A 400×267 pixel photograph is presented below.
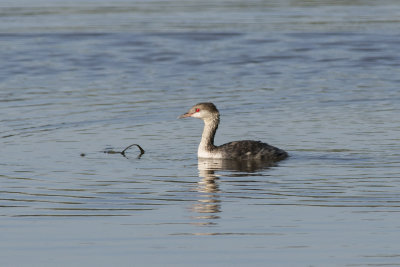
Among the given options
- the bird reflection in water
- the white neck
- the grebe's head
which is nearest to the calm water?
the bird reflection in water

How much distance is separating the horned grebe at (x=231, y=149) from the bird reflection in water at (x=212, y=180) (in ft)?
0.39

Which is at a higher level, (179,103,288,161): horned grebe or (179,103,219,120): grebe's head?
(179,103,219,120): grebe's head

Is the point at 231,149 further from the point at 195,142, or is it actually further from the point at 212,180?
the point at 212,180

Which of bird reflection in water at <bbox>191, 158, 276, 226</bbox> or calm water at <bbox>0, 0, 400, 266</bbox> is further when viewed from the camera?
bird reflection in water at <bbox>191, 158, 276, 226</bbox>

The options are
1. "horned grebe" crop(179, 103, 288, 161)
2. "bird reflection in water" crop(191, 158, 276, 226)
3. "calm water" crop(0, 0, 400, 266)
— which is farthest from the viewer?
"horned grebe" crop(179, 103, 288, 161)

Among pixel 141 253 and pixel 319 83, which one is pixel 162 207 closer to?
pixel 141 253

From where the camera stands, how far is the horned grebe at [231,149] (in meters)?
18.3

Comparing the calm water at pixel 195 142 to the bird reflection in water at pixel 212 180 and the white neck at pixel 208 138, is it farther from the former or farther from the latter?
the white neck at pixel 208 138

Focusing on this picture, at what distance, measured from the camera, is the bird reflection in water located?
13.4 metres

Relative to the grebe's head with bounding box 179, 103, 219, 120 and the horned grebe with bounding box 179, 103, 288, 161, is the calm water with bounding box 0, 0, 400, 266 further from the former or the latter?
the grebe's head with bounding box 179, 103, 219, 120

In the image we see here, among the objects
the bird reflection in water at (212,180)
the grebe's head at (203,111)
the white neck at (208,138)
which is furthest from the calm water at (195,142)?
the grebe's head at (203,111)

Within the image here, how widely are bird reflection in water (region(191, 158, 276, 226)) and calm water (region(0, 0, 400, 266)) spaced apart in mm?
48

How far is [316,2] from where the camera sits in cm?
5388

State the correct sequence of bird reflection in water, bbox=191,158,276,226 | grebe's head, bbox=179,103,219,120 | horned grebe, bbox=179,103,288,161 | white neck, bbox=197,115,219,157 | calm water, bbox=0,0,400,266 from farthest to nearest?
grebe's head, bbox=179,103,219,120 → white neck, bbox=197,115,219,157 → horned grebe, bbox=179,103,288,161 → bird reflection in water, bbox=191,158,276,226 → calm water, bbox=0,0,400,266
